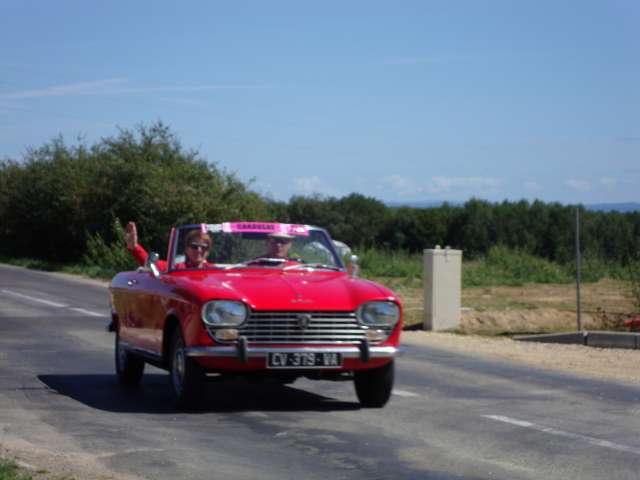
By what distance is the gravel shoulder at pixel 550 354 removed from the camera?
13492mm

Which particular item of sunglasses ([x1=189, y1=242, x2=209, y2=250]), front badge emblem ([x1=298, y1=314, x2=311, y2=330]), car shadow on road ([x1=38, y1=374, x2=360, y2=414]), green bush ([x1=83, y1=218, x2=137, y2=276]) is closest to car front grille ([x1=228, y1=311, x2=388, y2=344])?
front badge emblem ([x1=298, y1=314, x2=311, y2=330])

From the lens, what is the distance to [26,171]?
51.4 m

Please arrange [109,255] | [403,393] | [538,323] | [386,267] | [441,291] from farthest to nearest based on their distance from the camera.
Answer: [109,255] → [386,267] → [538,323] → [441,291] → [403,393]

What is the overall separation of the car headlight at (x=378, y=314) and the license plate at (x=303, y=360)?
402 mm

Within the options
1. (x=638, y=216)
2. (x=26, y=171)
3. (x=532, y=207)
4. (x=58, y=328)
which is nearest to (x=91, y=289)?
(x=58, y=328)

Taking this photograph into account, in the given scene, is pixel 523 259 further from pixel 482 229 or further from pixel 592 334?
pixel 482 229

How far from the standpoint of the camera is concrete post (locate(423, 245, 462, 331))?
18703 mm

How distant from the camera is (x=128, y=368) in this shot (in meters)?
11.4

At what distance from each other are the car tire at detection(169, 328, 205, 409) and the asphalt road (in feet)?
0.42

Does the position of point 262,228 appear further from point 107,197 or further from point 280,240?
point 107,197

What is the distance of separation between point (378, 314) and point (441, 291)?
373 inches

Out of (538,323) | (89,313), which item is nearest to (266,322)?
(538,323)

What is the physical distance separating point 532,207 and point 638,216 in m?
13.1

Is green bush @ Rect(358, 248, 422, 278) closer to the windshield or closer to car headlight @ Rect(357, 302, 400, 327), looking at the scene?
the windshield
